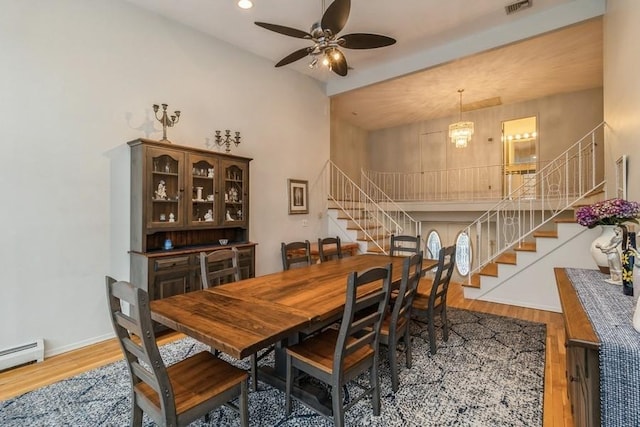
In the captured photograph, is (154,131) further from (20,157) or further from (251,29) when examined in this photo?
(251,29)

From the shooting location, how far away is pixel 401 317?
8.64ft

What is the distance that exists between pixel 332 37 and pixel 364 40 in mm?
365

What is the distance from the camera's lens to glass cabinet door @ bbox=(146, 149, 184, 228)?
345cm

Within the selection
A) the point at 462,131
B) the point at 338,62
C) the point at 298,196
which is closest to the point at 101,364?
the point at 298,196

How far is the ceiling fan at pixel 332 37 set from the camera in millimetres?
2752

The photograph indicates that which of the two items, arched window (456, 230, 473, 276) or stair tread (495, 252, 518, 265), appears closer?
stair tread (495, 252, 518, 265)

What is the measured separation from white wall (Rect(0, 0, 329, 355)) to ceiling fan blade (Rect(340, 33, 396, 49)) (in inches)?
83.9

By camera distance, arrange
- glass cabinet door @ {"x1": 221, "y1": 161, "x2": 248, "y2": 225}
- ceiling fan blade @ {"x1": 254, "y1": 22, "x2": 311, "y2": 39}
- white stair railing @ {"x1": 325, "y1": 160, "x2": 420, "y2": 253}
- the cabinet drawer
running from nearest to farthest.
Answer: ceiling fan blade @ {"x1": 254, "y1": 22, "x2": 311, "y2": 39}, the cabinet drawer, glass cabinet door @ {"x1": 221, "y1": 161, "x2": 248, "y2": 225}, white stair railing @ {"x1": 325, "y1": 160, "x2": 420, "y2": 253}

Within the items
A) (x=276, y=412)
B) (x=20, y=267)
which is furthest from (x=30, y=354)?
(x=276, y=412)

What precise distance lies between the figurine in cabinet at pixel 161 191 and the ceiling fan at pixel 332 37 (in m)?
2.01

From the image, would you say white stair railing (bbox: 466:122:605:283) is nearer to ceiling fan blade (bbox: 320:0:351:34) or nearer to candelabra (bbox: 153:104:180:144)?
ceiling fan blade (bbox: 320:0:351:34)

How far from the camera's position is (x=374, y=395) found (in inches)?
82.1

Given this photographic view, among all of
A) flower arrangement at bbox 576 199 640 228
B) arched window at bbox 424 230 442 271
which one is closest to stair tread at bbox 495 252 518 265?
flower arrangement at bbox 576 199 640 228

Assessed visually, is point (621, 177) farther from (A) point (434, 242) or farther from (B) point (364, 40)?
(A) point (434, 242)
